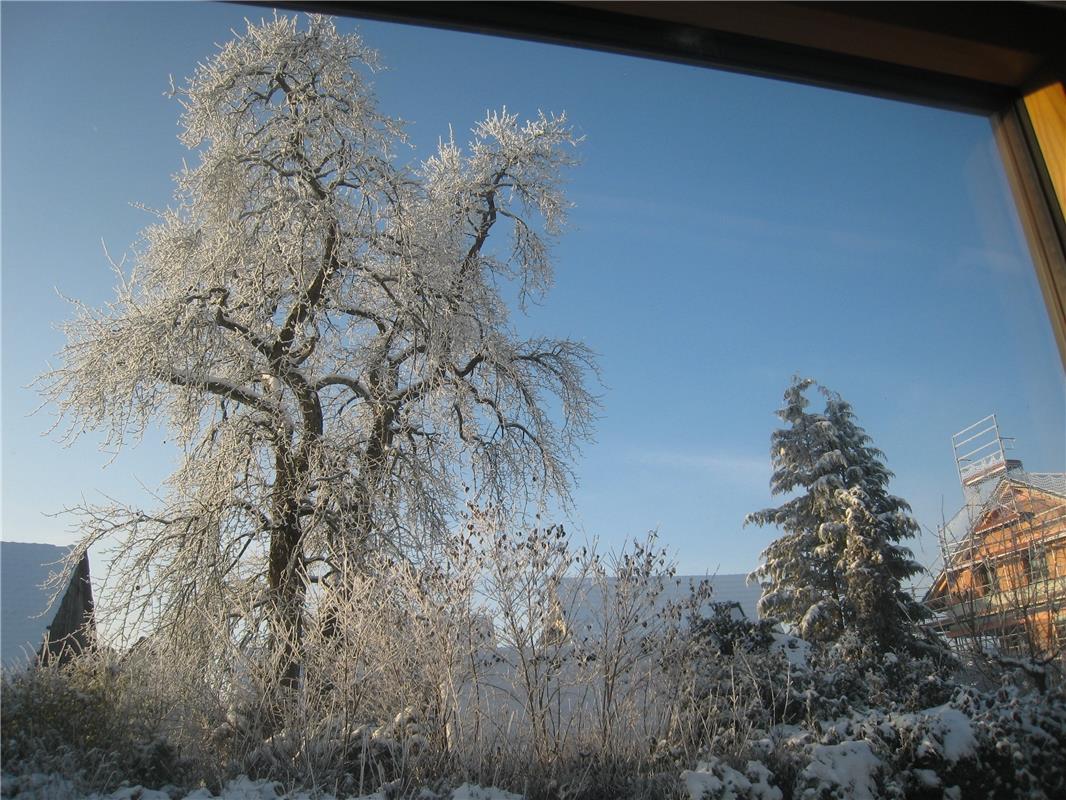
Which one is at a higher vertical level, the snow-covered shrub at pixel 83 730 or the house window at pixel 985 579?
the house window at pixel 985 579

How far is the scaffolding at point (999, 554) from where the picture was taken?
2357mm

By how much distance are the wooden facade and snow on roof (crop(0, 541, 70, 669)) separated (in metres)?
2.69

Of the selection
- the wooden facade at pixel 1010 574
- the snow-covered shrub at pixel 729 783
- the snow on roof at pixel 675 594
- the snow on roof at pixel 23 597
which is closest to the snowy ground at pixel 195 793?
the snow on roof at pixel 23 597

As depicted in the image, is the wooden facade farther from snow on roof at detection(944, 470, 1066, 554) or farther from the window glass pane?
the window glass pane

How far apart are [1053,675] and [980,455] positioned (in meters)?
0.70

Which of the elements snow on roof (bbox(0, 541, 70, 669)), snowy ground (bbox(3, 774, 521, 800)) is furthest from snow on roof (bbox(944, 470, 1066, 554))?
snow on roof (bbox(0, 541, 70, 669))

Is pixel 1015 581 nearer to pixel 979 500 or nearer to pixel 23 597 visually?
pixel 979 500

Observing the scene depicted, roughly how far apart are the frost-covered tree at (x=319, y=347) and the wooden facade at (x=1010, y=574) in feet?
4.77

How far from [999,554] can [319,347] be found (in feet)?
10.5

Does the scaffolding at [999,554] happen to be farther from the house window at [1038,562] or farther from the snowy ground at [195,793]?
the snowy ground at [195,793]

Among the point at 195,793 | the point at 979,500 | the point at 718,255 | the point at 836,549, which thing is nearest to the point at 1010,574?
the point at 979,500

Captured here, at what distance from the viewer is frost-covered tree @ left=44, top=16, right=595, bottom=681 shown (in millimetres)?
3328

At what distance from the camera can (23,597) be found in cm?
197

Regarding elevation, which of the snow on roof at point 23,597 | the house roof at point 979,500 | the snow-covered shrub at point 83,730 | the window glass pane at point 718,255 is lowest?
the snow-covered shrub at point 83,730
